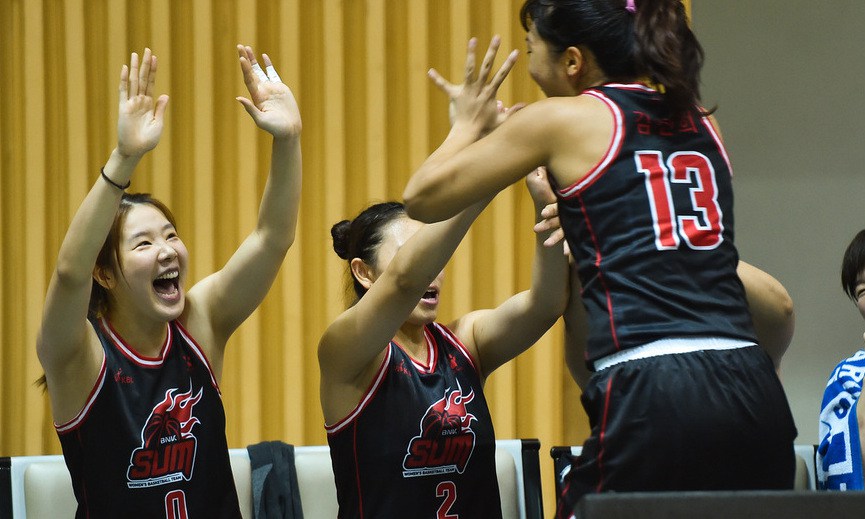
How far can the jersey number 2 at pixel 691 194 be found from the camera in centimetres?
148

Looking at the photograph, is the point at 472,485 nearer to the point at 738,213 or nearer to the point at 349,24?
the point at 349,24

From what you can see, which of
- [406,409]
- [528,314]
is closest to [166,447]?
[406,409]

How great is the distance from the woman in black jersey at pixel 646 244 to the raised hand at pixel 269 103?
2.35 ft

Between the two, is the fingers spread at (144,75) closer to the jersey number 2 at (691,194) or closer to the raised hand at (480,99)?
the raised hand at (480,99)

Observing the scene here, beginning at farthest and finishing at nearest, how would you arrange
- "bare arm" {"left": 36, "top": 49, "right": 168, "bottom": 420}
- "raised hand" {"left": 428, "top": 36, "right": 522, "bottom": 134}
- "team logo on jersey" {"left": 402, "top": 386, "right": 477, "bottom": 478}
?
"team logo on jersey" {"left": 402, "top": 386, "right": 477, "bottom": 478}
"bare arm" {"left": 36, "top": 49, "right": 168, "bottom": 420}
"raised hand" {"left": 428, "top": 36, "right": 522, "bottom": 134}

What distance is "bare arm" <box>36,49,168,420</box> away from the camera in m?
2.00

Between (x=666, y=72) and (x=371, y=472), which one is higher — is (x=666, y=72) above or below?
above

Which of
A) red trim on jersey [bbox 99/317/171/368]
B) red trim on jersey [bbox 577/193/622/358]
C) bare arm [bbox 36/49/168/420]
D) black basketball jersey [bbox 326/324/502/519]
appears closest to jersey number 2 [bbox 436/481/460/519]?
black basketball jersey [bbox 326/324/502/519]

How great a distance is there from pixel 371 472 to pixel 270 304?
131cm

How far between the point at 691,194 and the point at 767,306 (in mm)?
674

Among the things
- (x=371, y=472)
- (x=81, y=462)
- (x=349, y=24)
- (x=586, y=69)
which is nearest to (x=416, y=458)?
(x=371, y=472)

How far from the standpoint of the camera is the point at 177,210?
343cm

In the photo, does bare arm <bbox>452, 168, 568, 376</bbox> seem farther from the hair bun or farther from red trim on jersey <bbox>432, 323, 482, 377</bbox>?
the hair bun

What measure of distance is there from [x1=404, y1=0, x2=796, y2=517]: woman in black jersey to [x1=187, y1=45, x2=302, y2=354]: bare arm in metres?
0.72
